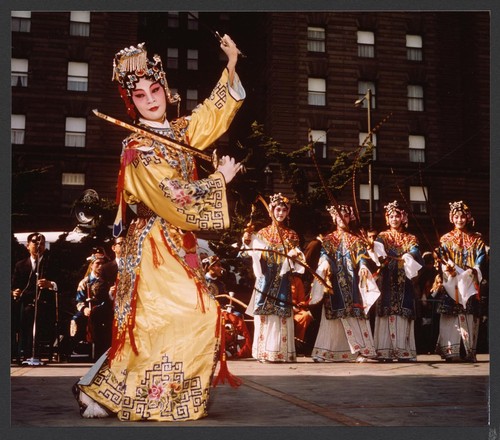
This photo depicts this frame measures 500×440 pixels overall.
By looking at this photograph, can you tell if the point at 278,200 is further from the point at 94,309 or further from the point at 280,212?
the point at 94,309

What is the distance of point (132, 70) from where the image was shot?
4.39m

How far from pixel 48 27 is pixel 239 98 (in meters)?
1.84

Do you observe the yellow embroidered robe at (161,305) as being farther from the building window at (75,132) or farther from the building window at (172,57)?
the building window at (75,132)

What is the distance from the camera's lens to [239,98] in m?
4.66

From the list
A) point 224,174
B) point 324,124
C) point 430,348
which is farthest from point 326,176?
point 430,348

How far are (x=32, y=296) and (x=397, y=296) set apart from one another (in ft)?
12.8

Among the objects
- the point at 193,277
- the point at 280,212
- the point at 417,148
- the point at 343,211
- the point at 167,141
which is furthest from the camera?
the point at 343,211

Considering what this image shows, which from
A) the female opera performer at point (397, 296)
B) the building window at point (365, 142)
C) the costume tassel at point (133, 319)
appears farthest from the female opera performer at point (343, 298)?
the costume tassel at point (133, 319)

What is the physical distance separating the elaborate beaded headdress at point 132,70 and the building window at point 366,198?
262 centimetres

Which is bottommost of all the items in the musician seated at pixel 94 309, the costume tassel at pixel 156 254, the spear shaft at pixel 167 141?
the musician seated at pixel 94 309

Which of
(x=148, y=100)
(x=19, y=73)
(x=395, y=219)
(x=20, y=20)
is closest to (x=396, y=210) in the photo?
(x=395, y=219)

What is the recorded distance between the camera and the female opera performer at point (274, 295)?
7305mm

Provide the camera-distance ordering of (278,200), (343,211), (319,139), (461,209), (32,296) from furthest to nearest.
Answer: (343,211) < (461,209) < (278,200) < (32,296) < (319,139)

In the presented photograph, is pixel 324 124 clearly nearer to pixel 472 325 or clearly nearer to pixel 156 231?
pixel 156 231
